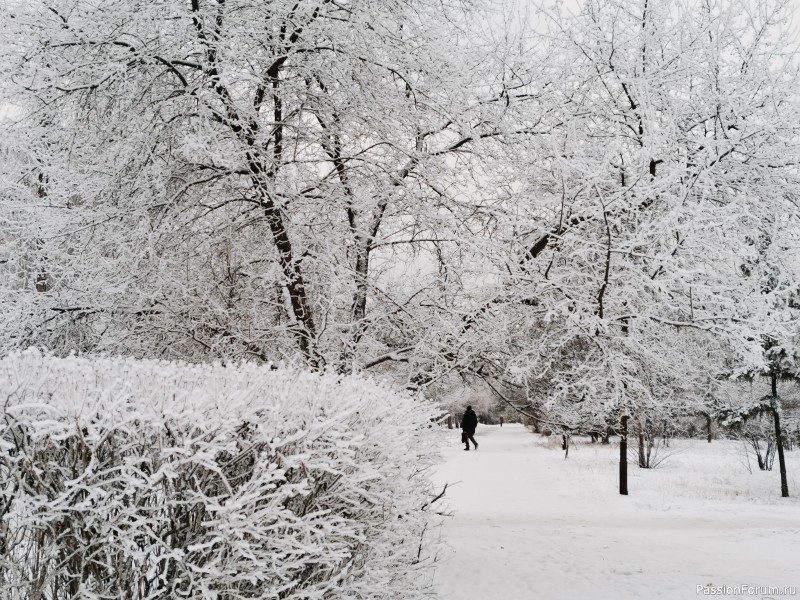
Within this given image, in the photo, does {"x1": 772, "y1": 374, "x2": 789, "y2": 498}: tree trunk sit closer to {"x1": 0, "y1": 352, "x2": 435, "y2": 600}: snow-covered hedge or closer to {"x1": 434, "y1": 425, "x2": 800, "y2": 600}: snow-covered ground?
{"x1": 434, "y1": 425, "x2": 800, "y2": 600}: snow-covered ground

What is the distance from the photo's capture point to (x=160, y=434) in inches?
92.6

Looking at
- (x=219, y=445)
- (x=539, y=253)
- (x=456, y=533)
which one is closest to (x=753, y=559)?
(x=456, y=533)

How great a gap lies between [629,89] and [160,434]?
6400mm

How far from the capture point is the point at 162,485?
2.35 m

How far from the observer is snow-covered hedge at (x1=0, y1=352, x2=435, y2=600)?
87.8 inches

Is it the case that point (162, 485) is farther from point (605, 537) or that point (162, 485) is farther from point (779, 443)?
point (779, 443)

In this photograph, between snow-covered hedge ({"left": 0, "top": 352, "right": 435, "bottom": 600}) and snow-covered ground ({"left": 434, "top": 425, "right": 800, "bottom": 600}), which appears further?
snow-covered ground ({"left": 434, "top": 425, "right": 800, "bottom": 600})

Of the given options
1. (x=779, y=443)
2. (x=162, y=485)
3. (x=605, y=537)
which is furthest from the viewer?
(x=779, y=443)

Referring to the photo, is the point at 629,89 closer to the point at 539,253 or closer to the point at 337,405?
the point at 539,253

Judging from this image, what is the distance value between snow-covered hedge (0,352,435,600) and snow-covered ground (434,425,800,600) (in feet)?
5.72

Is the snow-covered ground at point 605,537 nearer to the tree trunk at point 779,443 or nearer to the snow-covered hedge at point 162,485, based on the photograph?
the tree trunk at point 779,443

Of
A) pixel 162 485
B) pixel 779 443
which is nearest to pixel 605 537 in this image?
pixel 162 485

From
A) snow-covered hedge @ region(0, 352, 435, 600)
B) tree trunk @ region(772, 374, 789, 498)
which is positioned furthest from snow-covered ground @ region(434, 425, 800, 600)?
snow-covered hedge @ region(0, 352, 435, 600)

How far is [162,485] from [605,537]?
7.87 meters
